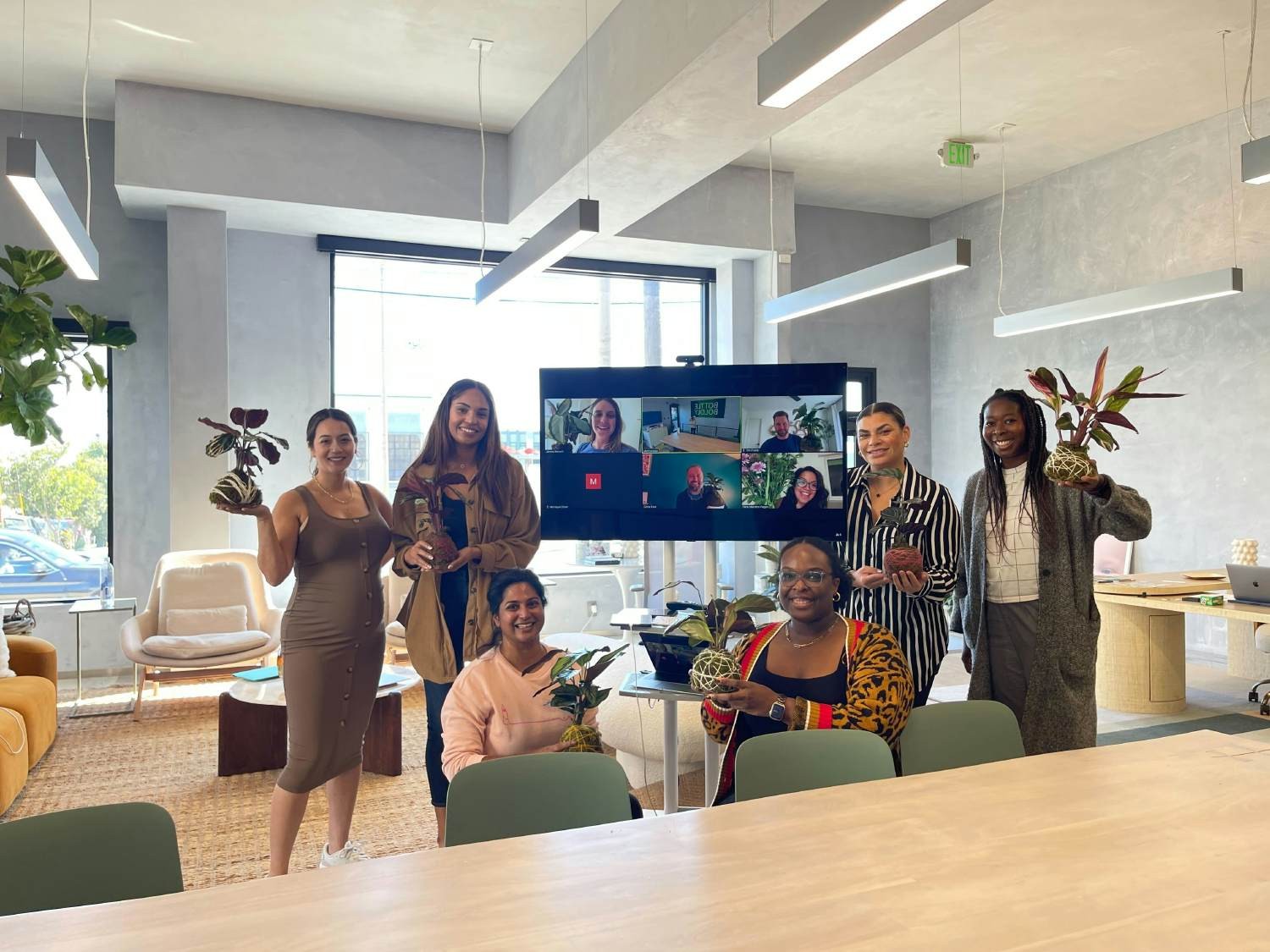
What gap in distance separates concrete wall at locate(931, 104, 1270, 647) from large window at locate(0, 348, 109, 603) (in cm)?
689

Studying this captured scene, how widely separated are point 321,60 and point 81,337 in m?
2.75

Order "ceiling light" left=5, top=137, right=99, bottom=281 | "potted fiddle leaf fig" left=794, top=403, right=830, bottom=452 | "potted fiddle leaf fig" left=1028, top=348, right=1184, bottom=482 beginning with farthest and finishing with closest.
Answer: "potted fiddle leaf fig" left=794, top=403, right=830, bottom=452, "ceiling light" left=5, top=137, right=99, bottom=281, "potted fiddle leaf fig" left=1028, top=348, right=1184, bottom=482

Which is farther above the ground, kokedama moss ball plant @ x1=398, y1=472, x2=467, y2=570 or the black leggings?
kokedama moss ball plant @ x1=398, y1=472, x2=467, y2=570

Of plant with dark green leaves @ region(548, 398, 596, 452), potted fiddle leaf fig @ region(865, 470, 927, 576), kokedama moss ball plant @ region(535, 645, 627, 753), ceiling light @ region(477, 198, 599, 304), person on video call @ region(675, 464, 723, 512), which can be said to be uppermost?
ceiling light @ region(477, 198, 599, 304)

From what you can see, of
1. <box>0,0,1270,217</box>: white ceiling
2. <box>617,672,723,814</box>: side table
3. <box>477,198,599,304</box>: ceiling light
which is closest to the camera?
<box>617,672,723,814</box>: side table

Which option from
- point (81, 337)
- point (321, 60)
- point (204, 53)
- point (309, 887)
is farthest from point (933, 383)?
point (309, 887)

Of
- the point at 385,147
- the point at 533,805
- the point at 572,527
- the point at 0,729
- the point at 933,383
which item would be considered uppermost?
the point at 385,147

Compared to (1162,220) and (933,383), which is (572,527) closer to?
(1162,220)

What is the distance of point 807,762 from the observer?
2.24 m

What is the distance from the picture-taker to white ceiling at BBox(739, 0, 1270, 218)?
512cm

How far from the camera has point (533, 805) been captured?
79.7 inches

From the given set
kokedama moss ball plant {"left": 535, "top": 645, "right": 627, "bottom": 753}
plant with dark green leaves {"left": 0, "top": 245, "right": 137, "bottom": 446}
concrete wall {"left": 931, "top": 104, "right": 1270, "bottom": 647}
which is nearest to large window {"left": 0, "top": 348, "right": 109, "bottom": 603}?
plant with dark green leaves {"left": 0, "top": 245, "right": 137, "bottom": 446}

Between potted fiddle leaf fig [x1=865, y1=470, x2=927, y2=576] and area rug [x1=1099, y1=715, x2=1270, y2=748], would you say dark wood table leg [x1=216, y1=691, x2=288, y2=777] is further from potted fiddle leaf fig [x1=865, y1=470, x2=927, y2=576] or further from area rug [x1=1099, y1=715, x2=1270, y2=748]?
area rug [x1=1099, y1=715, x2=1270, y2=748]

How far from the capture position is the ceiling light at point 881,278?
4.85 meters
